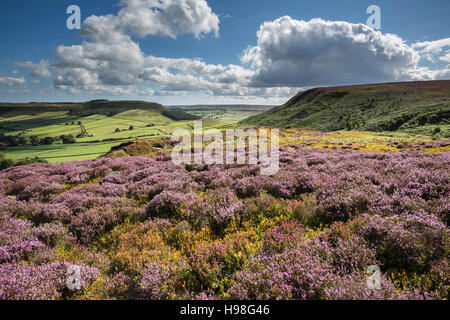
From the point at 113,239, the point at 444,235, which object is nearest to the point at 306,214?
the point at 444,235

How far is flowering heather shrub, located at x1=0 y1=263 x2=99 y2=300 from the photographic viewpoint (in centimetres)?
308

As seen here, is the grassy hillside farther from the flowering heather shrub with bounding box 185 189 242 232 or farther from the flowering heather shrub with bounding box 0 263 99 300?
the flowering heather shrub with bounding box 0 263 99 300

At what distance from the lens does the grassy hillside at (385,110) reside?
47963mm

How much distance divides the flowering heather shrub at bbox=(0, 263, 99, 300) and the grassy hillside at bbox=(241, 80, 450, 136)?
42.5 m

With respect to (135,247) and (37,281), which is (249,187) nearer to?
(135,247)

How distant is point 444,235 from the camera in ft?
11.3

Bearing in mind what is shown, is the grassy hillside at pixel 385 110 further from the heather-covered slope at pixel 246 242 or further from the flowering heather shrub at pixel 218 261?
the flowering heather shrub at pixel 218 261

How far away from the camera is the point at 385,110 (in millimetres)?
75875

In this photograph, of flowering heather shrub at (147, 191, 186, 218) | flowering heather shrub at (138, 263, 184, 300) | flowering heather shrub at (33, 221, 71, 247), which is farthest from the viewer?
flowering heather shrub at (147, 191, 186, 218)

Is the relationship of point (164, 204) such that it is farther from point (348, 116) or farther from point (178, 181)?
point (348, 116)

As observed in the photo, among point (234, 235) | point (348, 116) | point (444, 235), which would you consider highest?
point (348, 116)

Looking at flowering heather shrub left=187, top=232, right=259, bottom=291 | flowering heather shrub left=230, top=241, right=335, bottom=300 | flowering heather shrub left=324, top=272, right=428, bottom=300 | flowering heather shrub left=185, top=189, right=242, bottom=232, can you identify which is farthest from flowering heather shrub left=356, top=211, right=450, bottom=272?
flowering heather shrub left=185, top=189, right=242, bottom=232
